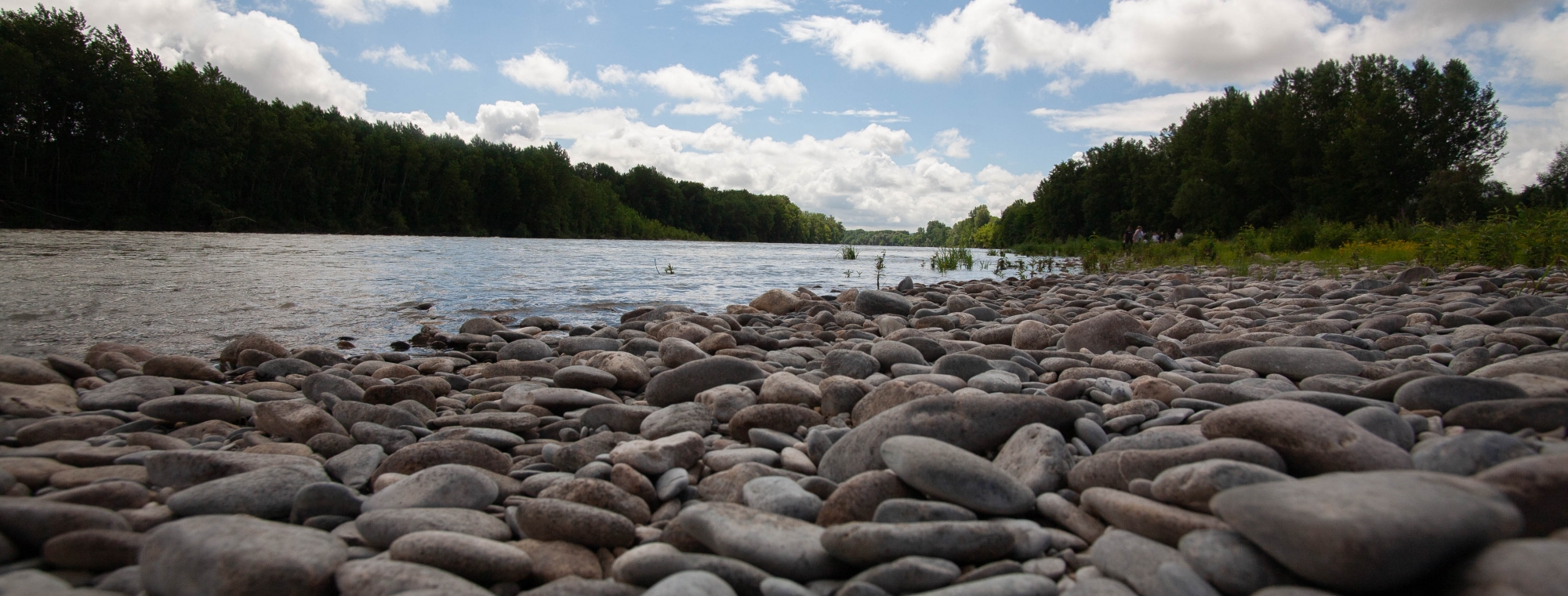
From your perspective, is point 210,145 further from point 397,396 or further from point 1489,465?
point 1489,465

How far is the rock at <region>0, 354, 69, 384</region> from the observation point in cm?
327

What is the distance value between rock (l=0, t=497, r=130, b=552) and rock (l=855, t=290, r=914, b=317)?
19.5 feet

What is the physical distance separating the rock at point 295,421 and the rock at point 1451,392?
3.82 metres

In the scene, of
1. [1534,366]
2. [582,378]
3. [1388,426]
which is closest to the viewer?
[1388,426]

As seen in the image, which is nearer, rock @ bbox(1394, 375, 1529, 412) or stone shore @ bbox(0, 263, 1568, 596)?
stone shore @ bbox(0, 263, 1568, 596)

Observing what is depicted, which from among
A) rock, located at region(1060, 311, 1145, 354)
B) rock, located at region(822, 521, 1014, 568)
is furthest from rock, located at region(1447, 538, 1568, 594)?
rock, located at region(1060, 311, 1145, 354)

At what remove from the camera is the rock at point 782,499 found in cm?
197

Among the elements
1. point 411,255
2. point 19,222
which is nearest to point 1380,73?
point 411,255

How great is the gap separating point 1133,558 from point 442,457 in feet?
7.00

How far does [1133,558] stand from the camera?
1568mm

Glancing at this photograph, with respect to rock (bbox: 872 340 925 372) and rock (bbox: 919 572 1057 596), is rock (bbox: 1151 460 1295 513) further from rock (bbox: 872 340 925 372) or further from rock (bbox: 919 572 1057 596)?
rock (bbox: 872 340 925 372)

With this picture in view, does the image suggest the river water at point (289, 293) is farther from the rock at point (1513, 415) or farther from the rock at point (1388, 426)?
the rock at point (1513, 415)

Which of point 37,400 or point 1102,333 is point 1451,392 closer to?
point 1102,333

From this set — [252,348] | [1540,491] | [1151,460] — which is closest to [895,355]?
[1151,460]
